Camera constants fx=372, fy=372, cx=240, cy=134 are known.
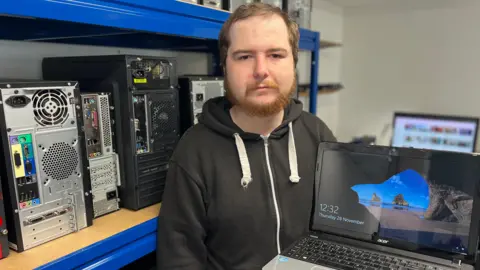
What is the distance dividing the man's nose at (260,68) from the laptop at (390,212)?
0.23 metres

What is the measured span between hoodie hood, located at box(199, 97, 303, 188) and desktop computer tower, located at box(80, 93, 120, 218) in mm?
243

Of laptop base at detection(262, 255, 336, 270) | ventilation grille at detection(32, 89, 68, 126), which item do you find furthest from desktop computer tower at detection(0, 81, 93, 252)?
laptop base at detection(262, 255, 336, 270)

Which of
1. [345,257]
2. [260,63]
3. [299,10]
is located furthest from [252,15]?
[299,10]

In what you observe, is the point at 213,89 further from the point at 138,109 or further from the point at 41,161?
the point at 41,161

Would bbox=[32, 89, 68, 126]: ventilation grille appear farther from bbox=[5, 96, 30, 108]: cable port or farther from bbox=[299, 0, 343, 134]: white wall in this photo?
bbox=[299, 0, 343, 134]: white wall

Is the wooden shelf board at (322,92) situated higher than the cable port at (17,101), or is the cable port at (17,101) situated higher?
the cable port at (17,101)

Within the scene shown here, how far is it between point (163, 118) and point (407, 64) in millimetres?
2099

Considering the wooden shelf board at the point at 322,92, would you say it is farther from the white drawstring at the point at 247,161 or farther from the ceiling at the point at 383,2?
the white drawstring at the point at 247,161

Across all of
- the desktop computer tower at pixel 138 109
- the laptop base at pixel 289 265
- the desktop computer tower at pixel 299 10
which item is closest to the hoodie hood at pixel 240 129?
the desktop computer tower at pixel 138 109

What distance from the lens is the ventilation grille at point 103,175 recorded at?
89cm

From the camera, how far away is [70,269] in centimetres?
71

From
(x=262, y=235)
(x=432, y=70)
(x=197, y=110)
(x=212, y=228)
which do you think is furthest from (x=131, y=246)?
(x=432, y=70)

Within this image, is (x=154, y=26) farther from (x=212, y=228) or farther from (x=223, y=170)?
(x=212, y=228)

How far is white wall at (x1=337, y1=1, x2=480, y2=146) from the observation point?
2.35m
